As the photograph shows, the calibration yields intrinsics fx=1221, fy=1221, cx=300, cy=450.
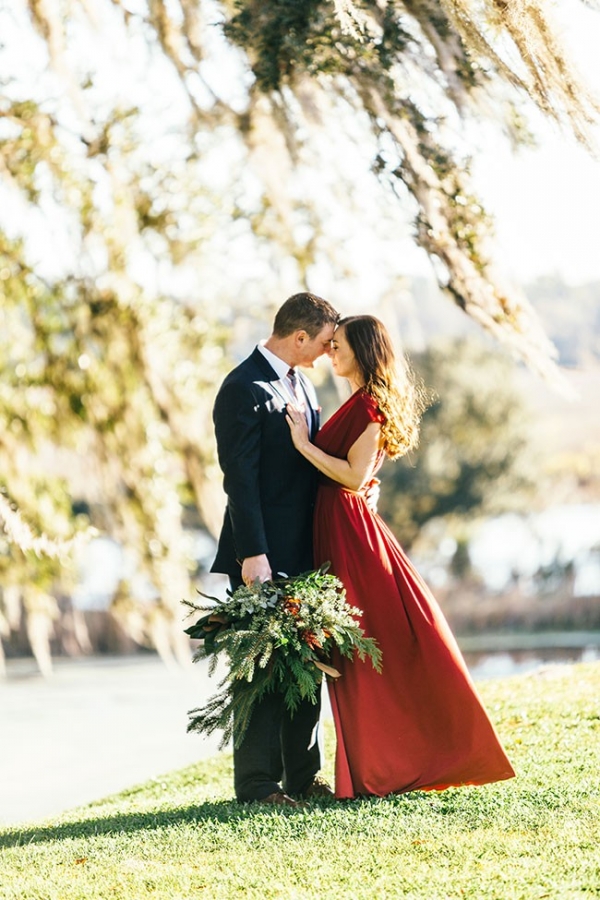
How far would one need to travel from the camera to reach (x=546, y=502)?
103 ft

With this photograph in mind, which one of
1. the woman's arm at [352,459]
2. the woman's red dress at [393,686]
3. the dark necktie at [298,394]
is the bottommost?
the woman's red dress at [393,686]

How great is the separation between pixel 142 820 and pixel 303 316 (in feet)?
6.34

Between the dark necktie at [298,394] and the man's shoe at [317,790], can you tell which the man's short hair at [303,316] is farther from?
the man's shoe at [317,790]

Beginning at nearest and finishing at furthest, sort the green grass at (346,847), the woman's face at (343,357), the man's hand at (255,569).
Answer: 1. the green grass at (346,847)
2. the man's hand at (255,569)
3. the woman's face at (343,357)

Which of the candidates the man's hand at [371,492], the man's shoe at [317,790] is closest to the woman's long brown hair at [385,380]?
the man's hand at [371,492]

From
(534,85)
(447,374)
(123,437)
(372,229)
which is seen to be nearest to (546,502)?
(447,374)

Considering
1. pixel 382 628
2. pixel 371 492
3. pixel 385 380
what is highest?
pixel 385 380

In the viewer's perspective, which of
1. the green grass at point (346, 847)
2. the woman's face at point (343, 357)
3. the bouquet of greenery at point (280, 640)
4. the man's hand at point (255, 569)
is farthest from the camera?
the woman's face at point (343, 357)

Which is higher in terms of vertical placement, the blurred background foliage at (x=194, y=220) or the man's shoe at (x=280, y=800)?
the blurred background foliage at (x=194, y=220)

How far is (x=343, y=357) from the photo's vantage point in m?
4.48

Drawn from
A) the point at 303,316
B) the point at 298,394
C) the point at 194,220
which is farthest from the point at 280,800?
the point at 194,220

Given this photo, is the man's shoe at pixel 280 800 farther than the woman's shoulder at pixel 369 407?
No

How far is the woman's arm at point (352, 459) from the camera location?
433 cm

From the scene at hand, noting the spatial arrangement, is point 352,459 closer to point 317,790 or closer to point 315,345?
point 315,345
